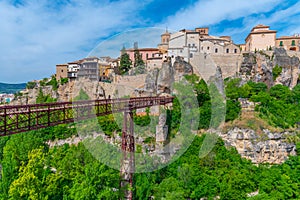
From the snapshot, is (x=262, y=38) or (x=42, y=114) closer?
(x=42, y=114)

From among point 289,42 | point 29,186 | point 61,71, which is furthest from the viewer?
point 61,71

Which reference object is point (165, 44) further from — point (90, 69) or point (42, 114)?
point (42, 114)


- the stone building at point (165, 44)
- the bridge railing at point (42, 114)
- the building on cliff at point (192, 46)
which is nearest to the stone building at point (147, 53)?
the stone building at point (165, 44)

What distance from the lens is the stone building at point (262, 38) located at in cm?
2450

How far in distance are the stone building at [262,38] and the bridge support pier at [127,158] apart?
19817 millimetres

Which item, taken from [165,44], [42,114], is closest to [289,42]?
[165,44]

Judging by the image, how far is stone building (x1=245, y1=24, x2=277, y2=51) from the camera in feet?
80.4

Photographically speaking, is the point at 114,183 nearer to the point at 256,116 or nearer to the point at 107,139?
the point at 107,139

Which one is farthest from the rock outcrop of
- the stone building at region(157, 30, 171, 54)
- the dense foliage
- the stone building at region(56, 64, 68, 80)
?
the stone building at region(56, 64, 68, 80)

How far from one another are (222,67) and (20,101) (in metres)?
21.8

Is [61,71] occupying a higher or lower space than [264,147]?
higher

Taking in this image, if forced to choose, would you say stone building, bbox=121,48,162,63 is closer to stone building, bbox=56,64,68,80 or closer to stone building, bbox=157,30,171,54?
stone building, bbox=157,30,171,54

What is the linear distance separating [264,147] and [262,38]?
13096 millimetres

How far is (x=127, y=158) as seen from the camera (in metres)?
9.48
